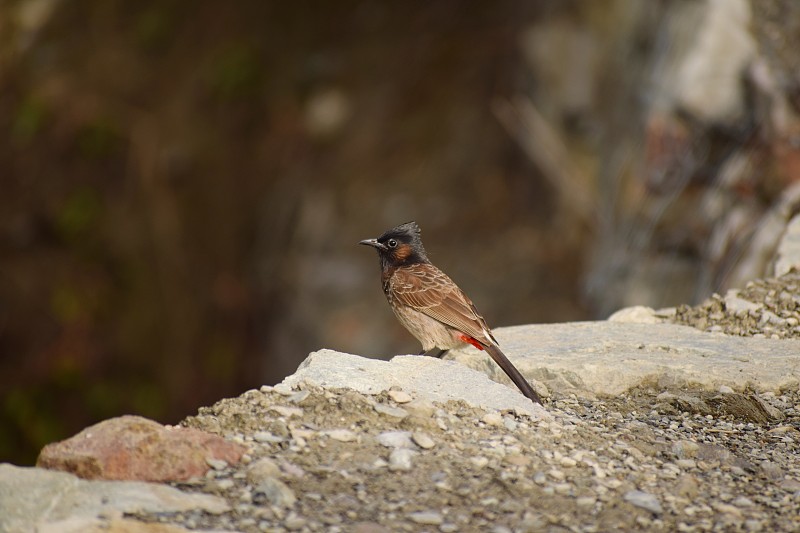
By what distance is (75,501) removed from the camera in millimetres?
2955

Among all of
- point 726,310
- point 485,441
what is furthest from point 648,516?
point 726,310

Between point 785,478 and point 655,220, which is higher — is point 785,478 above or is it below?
below

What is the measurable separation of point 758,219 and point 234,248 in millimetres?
7524

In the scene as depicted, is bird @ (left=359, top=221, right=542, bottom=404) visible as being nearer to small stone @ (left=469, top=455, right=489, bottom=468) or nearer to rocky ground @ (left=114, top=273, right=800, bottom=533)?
rocky ground @ (left=114, top=273, right=800, bottom=533)

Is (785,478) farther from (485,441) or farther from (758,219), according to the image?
(758,219)

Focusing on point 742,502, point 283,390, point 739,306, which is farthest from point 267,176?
point 742,502

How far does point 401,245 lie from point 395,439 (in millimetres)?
2882

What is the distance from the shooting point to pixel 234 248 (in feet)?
43.3

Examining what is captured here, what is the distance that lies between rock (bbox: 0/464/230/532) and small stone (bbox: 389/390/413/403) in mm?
954

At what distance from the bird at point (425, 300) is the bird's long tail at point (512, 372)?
0.12 meters

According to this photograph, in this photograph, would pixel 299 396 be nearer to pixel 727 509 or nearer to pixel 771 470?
pixel 727 509

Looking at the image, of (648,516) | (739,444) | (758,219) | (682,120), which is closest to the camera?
(648,516)

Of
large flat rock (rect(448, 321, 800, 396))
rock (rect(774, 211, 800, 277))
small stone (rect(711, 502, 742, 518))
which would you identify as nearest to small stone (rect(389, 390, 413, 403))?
large flat rock (rect(448, 321, 800, 396))

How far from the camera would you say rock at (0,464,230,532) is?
2.84 meters
